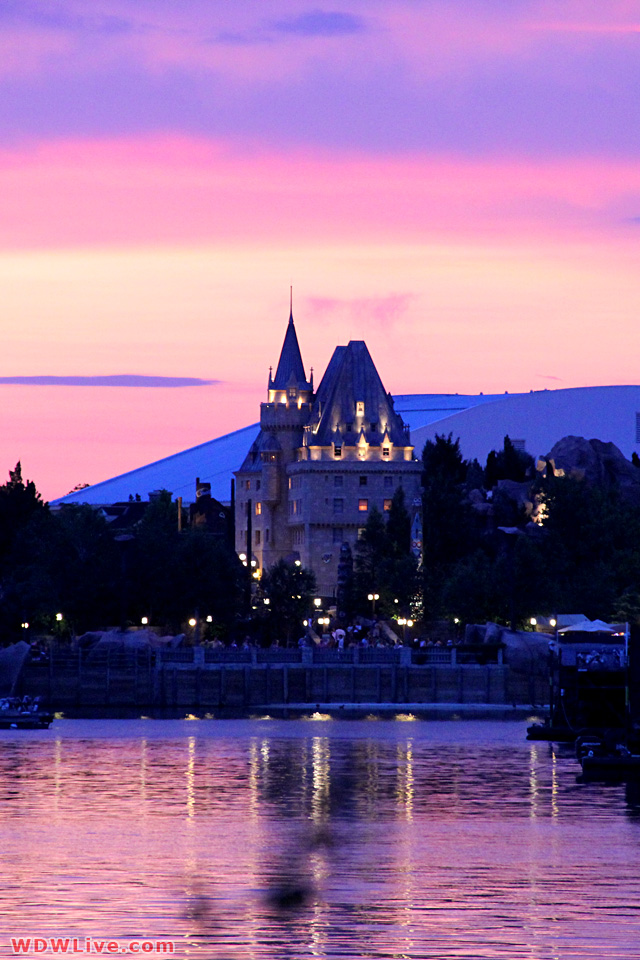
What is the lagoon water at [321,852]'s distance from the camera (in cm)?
3775

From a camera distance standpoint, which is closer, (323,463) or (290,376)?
(323,463)

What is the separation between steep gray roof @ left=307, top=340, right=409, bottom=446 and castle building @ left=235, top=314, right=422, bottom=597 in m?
0.10

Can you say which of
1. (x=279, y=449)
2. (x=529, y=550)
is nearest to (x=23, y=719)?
Result: (x=529, y=550)

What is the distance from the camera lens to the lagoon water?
37.8m

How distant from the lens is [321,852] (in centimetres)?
5216

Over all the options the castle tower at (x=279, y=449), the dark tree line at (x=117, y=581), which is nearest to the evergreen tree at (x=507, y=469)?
the castle tower at (x=279, y=449)

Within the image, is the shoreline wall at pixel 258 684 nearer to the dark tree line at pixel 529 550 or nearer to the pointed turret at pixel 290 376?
the dark tree line at pixel 529 550

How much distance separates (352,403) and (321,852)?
13957cm

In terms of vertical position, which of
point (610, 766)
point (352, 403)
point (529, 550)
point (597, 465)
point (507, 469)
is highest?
point (352, 403)

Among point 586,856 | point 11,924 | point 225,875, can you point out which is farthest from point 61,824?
point 11,924

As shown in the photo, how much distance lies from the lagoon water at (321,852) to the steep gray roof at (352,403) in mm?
97731

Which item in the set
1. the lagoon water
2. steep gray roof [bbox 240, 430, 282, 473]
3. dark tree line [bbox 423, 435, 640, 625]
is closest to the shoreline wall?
dark tree line [bbox 423, 435, 640, 625]

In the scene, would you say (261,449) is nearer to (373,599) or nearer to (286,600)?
(373,599)

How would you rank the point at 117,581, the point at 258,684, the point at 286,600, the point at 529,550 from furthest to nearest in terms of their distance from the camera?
the point at 286,600
the point at 117,581
the point at 529,550
the point at 258,684
